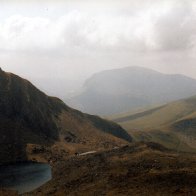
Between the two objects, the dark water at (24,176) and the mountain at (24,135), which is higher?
the mountain at (24,135)

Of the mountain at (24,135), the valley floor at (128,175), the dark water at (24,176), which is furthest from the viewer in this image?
the mountain at (24,135)

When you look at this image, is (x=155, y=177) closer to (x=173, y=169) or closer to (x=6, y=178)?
(x=173, y=169)

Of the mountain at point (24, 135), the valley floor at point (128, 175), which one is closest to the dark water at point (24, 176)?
the valley floor at point (128, 175)

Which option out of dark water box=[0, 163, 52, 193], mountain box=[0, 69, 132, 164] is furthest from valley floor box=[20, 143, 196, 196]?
mountain box=[0, 69, 132, 164]

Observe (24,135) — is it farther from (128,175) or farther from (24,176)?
(128,175)

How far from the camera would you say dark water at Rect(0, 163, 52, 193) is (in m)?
112

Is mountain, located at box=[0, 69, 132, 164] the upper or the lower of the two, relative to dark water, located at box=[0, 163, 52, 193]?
upper

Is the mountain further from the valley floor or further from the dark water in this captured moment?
the valley floor

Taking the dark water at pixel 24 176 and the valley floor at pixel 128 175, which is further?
the dark water at pixel 24 176

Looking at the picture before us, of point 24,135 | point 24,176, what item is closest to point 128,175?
point 24,176

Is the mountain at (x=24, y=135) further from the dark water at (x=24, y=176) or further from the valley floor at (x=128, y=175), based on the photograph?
the valley floor at (x=128, y=175)

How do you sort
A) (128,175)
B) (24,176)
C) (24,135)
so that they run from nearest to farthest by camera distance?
(128,175) < (24,176) < (24,135)

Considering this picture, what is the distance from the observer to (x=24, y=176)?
4911 inches

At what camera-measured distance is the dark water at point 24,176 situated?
369ft
